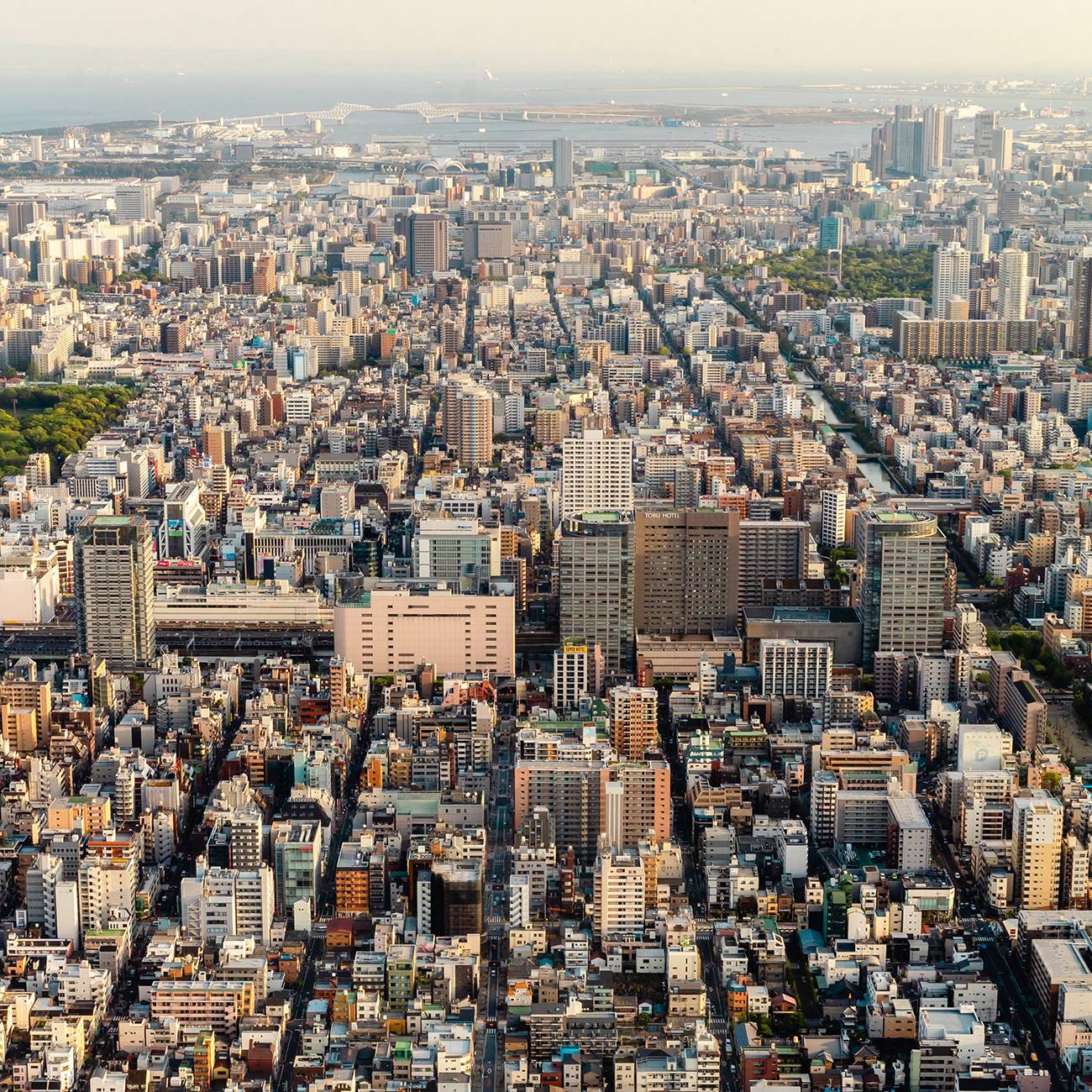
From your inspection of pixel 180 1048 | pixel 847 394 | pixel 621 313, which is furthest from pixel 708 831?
pixel 621 313

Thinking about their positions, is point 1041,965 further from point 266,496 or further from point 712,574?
point 266,496

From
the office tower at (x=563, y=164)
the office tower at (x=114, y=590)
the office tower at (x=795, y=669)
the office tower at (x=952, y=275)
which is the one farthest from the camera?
the office tower at (x=563, y=164)

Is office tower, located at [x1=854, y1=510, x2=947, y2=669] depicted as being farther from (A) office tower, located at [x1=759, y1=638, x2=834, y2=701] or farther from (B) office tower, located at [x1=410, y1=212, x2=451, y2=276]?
(B) office tower, located at [x1=410, y1=212, x2=451, y2=276]

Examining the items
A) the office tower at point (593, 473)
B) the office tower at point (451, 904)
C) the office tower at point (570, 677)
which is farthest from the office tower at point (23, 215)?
the office tower at point (451, 904)

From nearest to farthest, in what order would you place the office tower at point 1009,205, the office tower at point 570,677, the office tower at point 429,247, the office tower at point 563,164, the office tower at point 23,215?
the office tower at point 570,677
the office tower at point 429,247
the office tower at point 1009,205
the office tower at point 23,215
the office tower at point 563,164

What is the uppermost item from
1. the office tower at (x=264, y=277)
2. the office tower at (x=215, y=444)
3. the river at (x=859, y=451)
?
the office tower at (x=264, y=277)

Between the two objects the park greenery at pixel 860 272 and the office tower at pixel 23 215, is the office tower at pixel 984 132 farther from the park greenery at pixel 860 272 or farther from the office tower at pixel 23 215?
the office tower at pixel 23 215

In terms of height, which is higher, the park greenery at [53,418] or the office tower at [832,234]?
the office tower at [832,234]

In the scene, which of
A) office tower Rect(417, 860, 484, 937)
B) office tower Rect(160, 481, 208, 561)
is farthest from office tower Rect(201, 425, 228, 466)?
office tower Rect(417, 860, 484, 937)
